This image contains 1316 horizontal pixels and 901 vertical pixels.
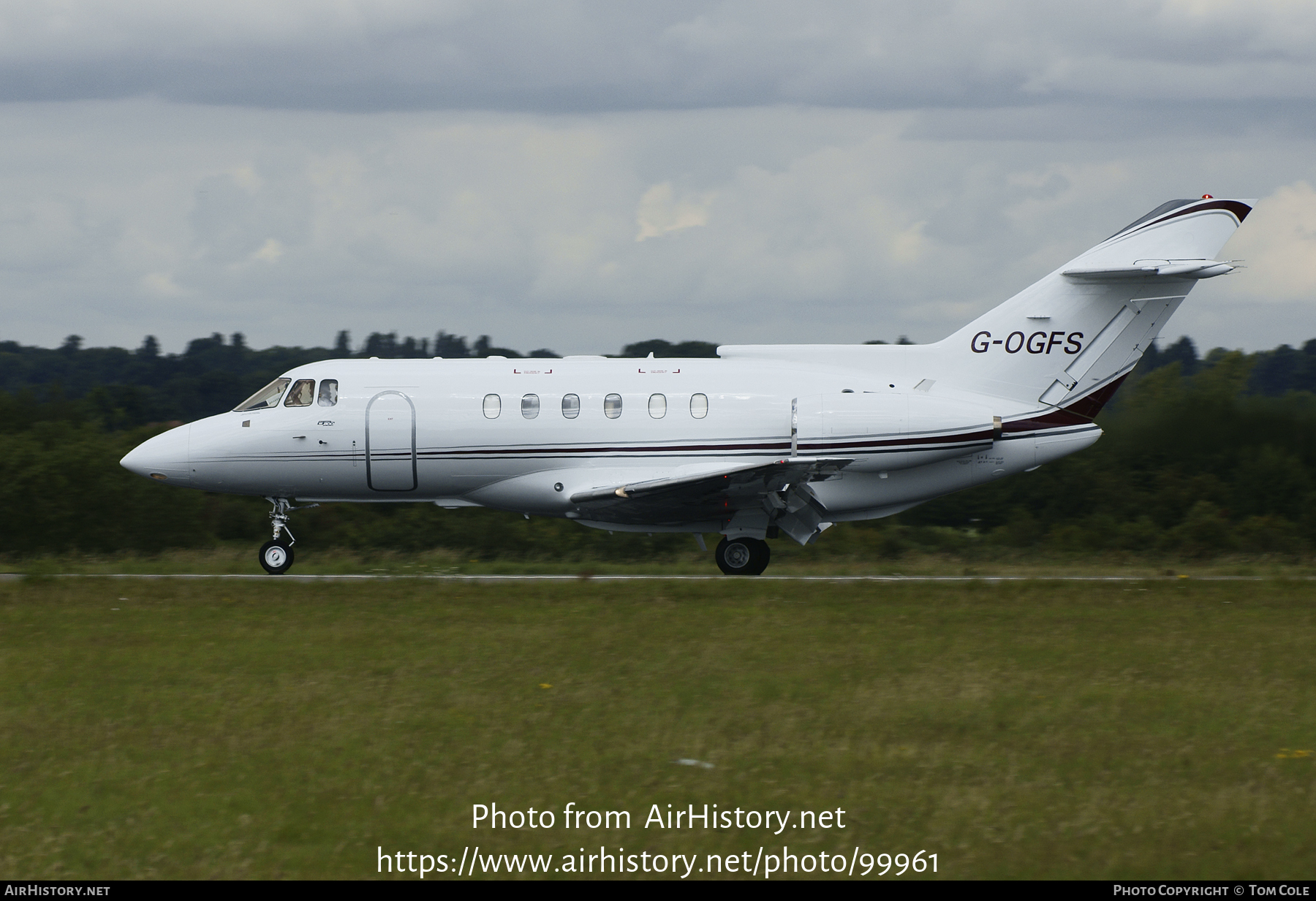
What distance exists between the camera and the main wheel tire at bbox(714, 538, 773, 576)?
21.3 m

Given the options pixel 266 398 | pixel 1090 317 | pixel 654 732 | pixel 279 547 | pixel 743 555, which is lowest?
pixel 654 732

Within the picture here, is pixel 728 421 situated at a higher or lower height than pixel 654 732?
higher

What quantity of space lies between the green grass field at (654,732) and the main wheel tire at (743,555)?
4.31 m

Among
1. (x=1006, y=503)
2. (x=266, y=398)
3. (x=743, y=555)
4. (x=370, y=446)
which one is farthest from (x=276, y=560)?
(x=1006, y=503)

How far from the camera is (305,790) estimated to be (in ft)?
28.2

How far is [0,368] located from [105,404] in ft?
114

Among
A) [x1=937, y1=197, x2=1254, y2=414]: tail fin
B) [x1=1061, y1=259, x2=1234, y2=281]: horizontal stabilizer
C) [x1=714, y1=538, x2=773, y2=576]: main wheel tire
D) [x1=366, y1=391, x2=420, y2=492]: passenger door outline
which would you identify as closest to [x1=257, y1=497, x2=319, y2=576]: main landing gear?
[x1=366, y1=391, x2=420, y2=492]: passenger door outline

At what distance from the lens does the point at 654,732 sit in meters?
10.1

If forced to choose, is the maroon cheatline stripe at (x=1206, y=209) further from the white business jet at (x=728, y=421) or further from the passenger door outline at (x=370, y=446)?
the passenger door outline at (x=370, y=446)

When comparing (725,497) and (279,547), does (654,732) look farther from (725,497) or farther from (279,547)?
(279,547)

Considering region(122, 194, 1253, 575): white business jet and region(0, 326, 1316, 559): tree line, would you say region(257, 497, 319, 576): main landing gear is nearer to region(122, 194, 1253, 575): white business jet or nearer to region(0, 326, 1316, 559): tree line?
region(122, 194, 1253, 575): white business jet

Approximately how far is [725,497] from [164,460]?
29.1ft

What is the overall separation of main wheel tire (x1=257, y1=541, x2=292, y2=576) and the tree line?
5.61 meters
